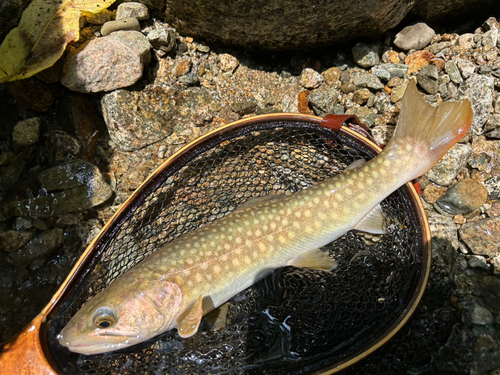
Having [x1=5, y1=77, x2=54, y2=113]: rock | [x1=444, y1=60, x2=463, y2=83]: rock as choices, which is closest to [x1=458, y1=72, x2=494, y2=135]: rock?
[x1=444, y1=60, x2=463, y2=83]: rock

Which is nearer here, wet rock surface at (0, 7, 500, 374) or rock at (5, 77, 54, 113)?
wet rock surface at (0, 7, 500, 374)

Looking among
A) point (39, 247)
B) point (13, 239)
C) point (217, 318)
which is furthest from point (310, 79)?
point (13, 239)

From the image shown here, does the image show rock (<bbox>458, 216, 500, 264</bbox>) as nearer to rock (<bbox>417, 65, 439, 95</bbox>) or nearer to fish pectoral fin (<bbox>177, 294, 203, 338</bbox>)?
rock (<bbox>417, 65, 439, 95</bbox>)

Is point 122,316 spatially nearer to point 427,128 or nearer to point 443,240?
point 427,128

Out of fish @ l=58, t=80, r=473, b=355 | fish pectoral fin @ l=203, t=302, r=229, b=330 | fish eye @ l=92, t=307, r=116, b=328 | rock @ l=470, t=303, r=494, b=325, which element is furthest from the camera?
rock @ l=470, t=303, r=494, b=325

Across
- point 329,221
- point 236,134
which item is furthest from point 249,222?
point 236,134

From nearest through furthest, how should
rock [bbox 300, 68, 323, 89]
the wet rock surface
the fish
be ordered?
the fish < the wet rock surface < rock [bbox 300, 68, 323, 89]

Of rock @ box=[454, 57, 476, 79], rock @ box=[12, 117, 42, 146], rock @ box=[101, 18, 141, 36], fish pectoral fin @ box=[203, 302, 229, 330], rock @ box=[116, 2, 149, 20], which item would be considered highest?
rock @ box=[454, 57, 476, 79]

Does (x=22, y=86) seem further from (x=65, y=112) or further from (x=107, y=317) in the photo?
(x=107, y=317)
